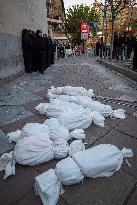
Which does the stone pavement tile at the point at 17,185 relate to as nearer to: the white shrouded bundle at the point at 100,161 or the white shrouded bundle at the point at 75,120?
the white shrouded bundle at the point at 100,161

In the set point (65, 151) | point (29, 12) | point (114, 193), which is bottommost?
→ point (114, 193)

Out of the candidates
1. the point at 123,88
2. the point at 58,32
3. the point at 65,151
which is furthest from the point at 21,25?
the point at 58,32

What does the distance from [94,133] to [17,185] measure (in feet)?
5.22

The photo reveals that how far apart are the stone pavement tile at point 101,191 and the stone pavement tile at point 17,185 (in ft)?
1.42

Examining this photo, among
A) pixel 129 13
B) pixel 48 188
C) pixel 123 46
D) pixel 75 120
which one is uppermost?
pixel 129 13

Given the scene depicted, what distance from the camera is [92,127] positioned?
12.3 feet

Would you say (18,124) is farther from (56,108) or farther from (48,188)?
(48,188)

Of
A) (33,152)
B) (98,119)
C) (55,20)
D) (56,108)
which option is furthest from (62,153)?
(55,20)

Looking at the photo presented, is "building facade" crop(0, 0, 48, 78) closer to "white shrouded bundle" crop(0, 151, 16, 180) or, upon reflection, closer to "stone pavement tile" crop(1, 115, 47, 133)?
"stone pavement tile" crop(1, 115, 47, 133)

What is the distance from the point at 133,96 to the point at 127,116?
1697mm

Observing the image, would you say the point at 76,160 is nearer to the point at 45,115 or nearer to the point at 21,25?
the point at 45,115

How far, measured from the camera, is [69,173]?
7.45 ft

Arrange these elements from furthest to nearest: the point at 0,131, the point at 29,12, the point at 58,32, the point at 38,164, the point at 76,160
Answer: the point at 58,32, the point at 29,12, the point at 0,131, the point at 38,164, the point at 76,160

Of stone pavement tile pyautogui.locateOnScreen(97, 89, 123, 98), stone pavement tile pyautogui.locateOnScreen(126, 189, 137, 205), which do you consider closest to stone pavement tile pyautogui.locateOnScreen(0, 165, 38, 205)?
stone pavement tile pyautogui.locateOnScreen(126, 189, 137, 205)
